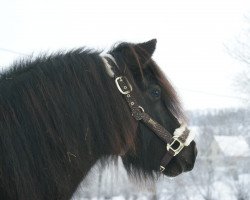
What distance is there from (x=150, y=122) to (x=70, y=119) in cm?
63

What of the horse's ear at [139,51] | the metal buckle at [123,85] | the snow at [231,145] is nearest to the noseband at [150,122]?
the metal buckle at [123,85]

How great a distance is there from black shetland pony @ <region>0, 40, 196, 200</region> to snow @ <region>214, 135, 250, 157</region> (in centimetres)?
2751

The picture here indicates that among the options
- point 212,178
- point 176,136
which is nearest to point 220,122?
point 212,178

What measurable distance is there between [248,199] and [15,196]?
65.0ft

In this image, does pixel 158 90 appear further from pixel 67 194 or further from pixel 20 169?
pixel 20 169

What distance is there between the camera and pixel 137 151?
268cm

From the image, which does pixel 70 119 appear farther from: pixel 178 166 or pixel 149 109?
pixel 178 166

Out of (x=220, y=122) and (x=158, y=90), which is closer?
(x=158, y=90)

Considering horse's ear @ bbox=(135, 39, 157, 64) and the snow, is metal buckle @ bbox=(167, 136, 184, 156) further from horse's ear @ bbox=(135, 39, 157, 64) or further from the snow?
the snow

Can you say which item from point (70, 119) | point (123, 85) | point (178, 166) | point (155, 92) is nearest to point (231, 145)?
point (178, 166)

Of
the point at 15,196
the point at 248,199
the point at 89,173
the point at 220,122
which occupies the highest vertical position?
the point at 15,196

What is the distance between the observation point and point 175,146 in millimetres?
2742

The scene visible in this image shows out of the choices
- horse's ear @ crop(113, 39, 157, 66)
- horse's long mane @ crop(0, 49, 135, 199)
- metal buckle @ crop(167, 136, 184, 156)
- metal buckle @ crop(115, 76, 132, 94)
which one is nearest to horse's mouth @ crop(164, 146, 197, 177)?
metal buckle @ crop(167, 136, 184, 156)

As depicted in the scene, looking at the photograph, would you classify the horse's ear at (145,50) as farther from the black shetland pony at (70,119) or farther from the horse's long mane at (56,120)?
the horse's long mane at (56,120)
